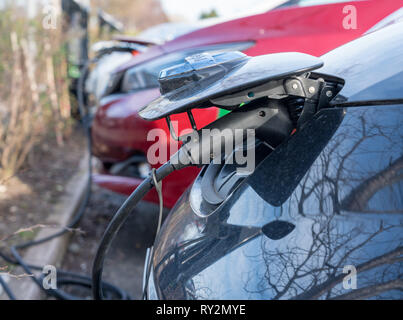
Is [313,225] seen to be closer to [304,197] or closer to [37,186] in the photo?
[304,197]

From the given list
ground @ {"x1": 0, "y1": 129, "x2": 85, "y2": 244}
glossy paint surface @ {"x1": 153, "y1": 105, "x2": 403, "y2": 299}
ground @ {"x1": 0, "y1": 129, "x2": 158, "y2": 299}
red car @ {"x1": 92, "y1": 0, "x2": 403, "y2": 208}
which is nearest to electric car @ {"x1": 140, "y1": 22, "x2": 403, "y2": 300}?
glossy paint surface @ {"x1": 153, "y1": 105, "x2": 403, "y2": 299}

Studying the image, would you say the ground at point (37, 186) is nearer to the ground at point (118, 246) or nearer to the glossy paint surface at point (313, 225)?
the ground at point (118, 246)

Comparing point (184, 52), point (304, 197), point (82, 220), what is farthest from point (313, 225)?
point (82, 220)

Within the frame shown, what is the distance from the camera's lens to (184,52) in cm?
270

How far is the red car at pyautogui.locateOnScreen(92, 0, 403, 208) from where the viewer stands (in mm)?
2254

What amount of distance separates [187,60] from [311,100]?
34 cm

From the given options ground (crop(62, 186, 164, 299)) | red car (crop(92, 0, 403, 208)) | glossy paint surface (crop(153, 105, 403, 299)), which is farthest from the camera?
ground (crop(62, 186, 164, 299))

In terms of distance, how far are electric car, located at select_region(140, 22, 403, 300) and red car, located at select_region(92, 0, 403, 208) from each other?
74 cm

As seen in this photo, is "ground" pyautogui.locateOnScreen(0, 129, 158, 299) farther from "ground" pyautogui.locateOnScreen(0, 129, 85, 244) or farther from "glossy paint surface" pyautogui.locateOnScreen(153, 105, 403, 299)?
"glossy paint surface" pyautogui.locateOnScreen(153, 105, 403, 299)

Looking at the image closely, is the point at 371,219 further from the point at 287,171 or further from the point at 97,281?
the point at 97,281

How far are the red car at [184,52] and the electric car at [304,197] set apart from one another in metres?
0.74

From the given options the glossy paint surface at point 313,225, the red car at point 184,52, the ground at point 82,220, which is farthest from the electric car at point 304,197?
the ground at point 82,220

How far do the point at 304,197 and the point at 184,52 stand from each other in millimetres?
1915
